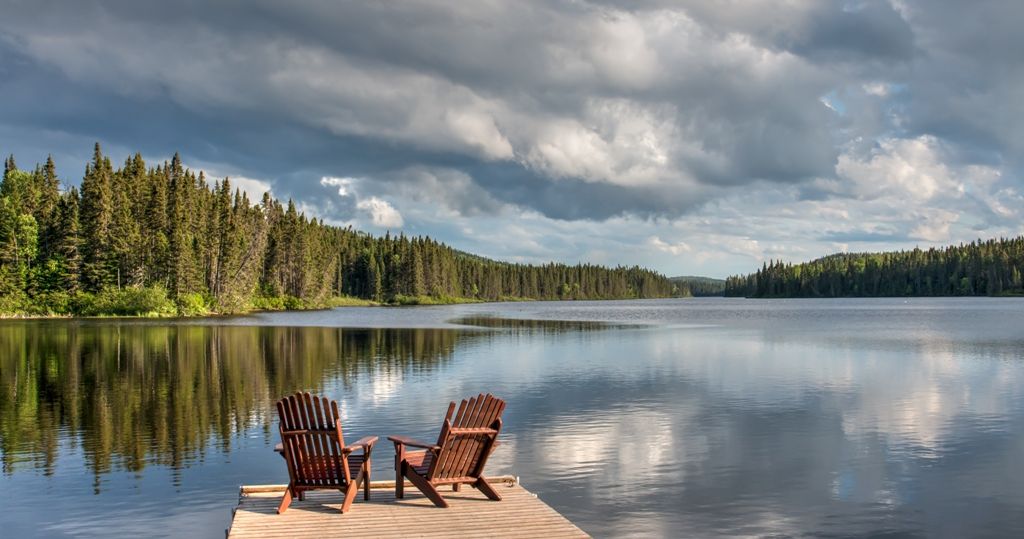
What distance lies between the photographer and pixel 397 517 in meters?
12.1

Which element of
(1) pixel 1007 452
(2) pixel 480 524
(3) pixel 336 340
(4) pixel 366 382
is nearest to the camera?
(2) pixel 480 524

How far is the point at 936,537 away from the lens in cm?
1341

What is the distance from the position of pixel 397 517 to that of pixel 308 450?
1956 millimetres

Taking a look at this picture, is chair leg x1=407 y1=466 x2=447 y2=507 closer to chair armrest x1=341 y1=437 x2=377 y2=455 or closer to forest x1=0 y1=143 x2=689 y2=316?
chair armrest x1=341 y1=437 x2=377 y2=455

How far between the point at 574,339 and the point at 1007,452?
4409 centimetres

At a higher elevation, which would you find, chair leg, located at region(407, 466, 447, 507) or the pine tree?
the pine tree

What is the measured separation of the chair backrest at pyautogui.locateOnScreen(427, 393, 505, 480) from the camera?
510 inches

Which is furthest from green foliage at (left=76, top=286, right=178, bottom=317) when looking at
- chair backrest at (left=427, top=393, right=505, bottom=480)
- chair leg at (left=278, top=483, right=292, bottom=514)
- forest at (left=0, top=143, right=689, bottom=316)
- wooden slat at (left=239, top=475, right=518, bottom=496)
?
chair backrest at (left=427, top=393, right=505, bottom=480)

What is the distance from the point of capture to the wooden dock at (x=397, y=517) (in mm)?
11203

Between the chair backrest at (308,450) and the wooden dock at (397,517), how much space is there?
0.46 metres

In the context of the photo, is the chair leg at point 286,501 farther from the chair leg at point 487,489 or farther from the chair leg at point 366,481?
the chair leg at point 487,489

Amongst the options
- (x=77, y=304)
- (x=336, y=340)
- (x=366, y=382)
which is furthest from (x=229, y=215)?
(x=366, y=382)

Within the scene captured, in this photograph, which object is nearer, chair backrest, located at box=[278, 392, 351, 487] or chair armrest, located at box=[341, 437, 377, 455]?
chair backrest, located at box=[278, 392, 351, 487]

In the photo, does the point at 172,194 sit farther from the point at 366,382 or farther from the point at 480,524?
the point at 480,524
